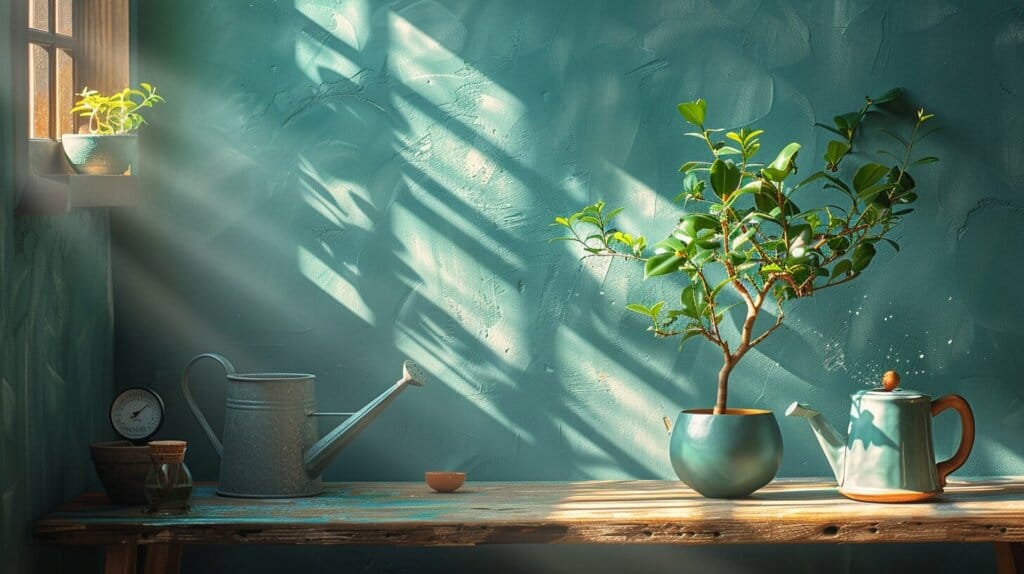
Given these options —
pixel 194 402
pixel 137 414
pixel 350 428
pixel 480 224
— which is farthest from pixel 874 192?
pixel 137 414

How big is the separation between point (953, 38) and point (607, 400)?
131 centimetres

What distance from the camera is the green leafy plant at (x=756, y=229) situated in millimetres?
2508

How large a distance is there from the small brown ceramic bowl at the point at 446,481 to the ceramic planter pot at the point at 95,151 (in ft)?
3.49

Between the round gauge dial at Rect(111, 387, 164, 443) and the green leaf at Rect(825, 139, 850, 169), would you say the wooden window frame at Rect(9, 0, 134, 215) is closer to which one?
the round gauge dial at Rect(111, 387, 164, 443)

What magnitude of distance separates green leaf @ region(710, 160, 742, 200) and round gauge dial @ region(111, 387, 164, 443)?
1.41 m

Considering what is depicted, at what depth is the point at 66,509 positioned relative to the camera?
97.3 inches

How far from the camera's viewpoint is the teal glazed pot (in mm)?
2545

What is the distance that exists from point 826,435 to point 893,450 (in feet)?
0.60

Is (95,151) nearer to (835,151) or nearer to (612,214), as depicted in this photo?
(612,214)

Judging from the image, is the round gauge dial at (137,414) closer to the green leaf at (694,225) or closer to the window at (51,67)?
the window at (51,67)

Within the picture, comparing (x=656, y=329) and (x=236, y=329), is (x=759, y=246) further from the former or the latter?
(x=236, y=329)

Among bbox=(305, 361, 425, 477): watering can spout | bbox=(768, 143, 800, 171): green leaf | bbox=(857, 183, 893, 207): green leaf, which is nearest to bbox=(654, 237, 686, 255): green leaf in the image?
bbox=(768, 143, 800, 171): green leaf

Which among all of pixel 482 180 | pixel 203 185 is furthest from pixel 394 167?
pixel 203 185

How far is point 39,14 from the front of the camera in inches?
100
